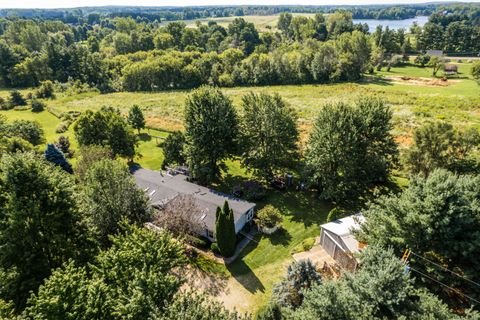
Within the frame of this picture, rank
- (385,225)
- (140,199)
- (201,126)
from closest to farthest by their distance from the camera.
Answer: (385,225) → (140,199) → (201,126)

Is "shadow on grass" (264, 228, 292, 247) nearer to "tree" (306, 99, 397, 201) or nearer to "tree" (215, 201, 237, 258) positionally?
"tree" (215, 201, 237, 258)

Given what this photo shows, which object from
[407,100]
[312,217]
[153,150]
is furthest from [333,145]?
[407,100]

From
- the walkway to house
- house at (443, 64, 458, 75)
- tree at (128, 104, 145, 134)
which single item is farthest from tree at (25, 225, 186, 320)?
house at (443, 64, 458, 75)

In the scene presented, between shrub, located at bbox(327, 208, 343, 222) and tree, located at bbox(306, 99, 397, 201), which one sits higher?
tree, located at bbox(306, 99, 397, 201)

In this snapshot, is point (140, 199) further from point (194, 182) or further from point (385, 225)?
point (385, 225)

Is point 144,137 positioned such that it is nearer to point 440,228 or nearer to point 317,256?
point 317,256

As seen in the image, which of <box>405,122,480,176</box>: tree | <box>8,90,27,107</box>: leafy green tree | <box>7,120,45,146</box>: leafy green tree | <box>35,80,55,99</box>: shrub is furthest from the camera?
<box>35,80,55,99</box>: shrub

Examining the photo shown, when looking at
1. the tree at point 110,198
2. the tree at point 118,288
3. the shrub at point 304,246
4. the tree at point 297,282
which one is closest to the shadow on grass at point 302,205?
the shrub at point 304,246
